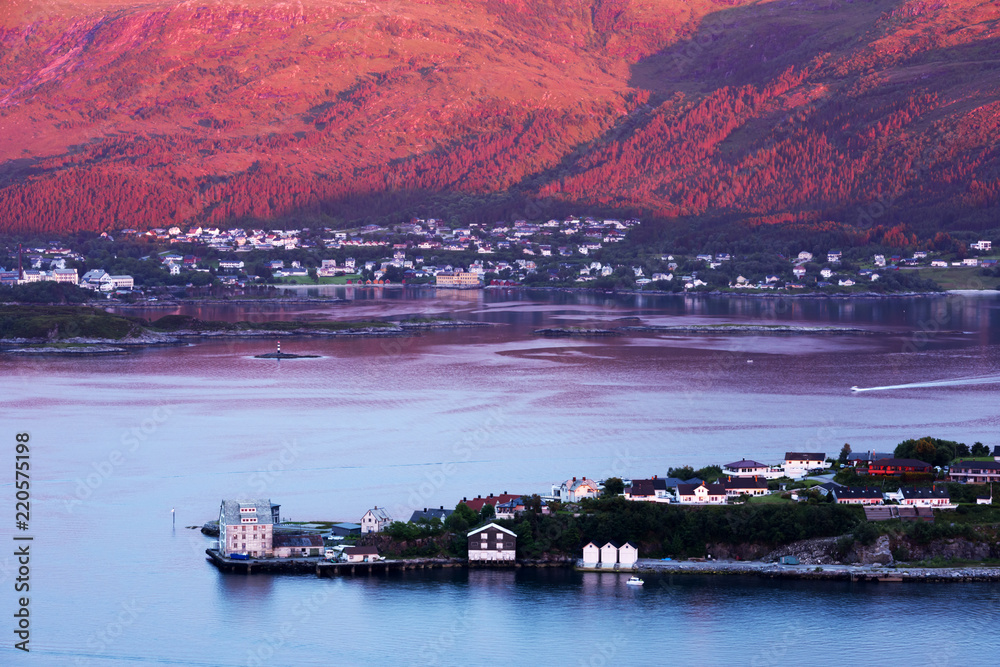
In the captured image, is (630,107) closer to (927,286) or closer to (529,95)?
(529,95)

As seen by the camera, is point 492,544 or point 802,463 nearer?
point 492,544

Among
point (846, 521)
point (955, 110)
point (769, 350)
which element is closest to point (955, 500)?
point (846, 521)

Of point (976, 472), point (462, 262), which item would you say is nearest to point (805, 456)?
point (976, 472)

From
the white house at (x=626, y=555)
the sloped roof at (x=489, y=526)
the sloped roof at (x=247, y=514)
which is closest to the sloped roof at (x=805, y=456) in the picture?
the white house at (x=626, y=555)

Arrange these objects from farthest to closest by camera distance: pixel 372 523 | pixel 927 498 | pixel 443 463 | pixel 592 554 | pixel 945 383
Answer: pixel 945 383, pixel 443 463, pixel 927 498, pixel 372 523, pixel 592 554

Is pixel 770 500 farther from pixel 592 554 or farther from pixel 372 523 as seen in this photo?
pixel 372 523

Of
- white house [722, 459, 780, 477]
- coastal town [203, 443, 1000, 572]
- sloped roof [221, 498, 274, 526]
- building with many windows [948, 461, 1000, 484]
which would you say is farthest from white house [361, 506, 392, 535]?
building with many windows [948, 461, 1000, 484]
